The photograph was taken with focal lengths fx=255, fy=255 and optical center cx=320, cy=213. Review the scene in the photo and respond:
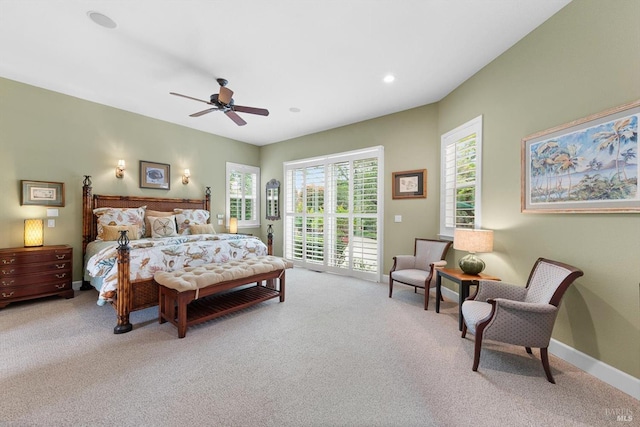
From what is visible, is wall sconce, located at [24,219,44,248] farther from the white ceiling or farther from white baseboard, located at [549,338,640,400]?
white baseboard, located at [549,338,640,400]

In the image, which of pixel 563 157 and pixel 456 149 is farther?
pixel 456 149

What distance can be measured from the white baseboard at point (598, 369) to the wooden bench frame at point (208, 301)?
3.09 m

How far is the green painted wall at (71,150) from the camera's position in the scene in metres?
3.66

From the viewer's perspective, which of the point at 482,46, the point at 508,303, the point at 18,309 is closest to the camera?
the point at 508,303

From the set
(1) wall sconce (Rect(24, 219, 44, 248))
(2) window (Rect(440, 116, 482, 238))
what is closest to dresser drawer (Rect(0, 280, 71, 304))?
(1) wall sconce (Rect(24, 219, 44, 248))

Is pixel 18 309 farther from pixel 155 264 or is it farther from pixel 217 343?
pixel 217 343

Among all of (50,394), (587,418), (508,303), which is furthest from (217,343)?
(587,418)

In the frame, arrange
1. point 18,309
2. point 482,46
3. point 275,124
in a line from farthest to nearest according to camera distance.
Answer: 1. point 275,124
2. point 18,309
3. point 482,46

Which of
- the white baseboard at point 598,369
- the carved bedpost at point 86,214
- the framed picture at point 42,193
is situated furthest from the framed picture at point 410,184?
the framed picture at point 42,193

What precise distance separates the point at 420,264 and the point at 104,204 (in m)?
5.49

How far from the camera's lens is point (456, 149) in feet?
12.7

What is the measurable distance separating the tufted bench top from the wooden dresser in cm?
193

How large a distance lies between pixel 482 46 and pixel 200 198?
18.6 feet

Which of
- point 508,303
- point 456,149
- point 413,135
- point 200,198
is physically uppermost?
point 413,135
